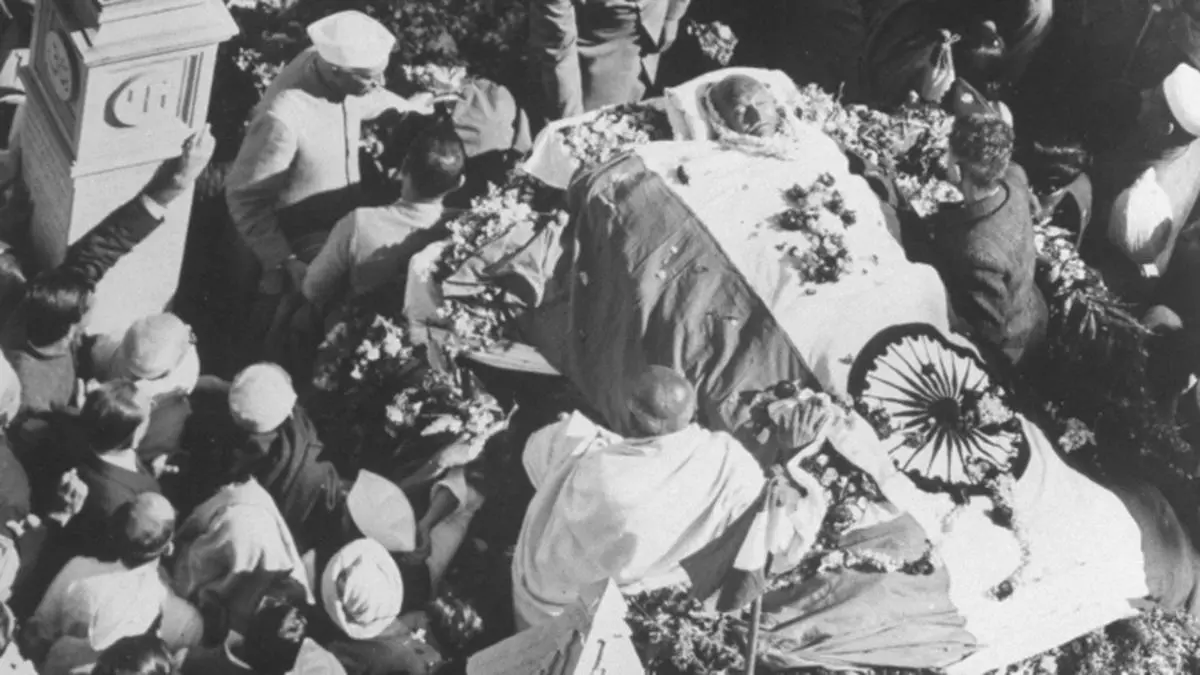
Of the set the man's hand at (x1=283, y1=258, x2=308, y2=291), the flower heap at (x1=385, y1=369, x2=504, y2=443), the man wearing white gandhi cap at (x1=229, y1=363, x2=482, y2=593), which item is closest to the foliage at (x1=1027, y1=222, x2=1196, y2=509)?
the flower heap at (x1=385, y1=369, x2=504, y2=443)

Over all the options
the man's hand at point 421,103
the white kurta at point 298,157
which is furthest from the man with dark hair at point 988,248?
the white kurta at point 298,157

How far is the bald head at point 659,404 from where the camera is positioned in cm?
700

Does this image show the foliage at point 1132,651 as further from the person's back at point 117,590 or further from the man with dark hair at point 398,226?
the person's back at point 117,590

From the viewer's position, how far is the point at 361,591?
6910 millimetres

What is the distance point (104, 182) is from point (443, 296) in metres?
1.05

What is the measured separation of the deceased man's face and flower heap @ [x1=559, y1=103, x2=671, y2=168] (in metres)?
0.19

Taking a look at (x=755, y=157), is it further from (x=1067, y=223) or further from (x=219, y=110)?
(x=219, y=110)

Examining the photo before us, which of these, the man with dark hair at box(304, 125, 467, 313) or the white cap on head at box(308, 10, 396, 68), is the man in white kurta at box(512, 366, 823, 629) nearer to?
the man with dark hair at box(304, 125, 467, 313)

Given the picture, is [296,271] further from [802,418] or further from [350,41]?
[802,418]

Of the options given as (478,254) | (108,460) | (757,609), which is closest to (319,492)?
(108,460)

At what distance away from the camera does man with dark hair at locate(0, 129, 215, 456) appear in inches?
283

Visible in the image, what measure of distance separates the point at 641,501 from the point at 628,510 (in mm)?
43

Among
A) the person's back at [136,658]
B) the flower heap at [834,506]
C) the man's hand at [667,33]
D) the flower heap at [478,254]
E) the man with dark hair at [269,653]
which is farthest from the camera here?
the man's hand at [667,33]

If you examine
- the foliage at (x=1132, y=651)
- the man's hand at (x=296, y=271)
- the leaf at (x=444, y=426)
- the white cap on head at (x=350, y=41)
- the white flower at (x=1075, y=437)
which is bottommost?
the foliage at (x=1132, y=651)
